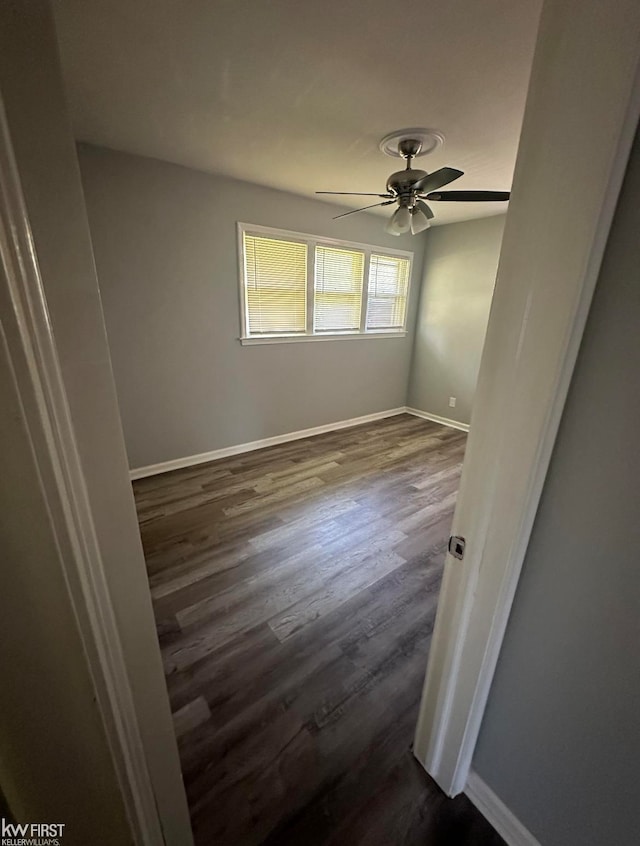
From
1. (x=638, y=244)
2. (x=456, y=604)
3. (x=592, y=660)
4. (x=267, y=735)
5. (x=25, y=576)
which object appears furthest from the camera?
(x=267, y=735)

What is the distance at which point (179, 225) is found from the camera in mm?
2623

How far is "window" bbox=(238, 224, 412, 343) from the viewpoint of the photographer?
10.2 ft

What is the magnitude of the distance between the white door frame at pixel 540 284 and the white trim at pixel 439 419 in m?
3.62

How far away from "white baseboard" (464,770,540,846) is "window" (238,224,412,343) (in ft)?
10.3

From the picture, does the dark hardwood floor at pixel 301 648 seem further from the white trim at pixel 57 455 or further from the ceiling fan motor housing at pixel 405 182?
the ceiling fan motor housing at pixel 405 182

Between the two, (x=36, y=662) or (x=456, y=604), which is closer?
(x=36, y=662)

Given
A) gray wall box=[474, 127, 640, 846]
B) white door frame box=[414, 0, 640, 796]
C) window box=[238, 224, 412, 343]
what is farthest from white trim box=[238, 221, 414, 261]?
gray wall box=[474, 127, 640, 846]

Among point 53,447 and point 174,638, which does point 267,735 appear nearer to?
point 174,638

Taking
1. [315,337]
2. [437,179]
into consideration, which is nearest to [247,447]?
[315,337]

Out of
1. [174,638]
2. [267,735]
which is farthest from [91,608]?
[174,638]

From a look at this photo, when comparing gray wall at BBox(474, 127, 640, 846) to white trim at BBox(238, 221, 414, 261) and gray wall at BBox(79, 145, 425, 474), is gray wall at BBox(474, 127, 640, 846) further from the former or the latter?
white trim at BBox(238, 221, 414, 261)

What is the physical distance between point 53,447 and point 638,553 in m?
0.96

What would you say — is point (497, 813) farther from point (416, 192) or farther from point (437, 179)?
point (416, 192)

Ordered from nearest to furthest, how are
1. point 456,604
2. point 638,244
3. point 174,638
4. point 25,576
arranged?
point 25,576 < point 638,244 < point 456,604 < point 174,638
